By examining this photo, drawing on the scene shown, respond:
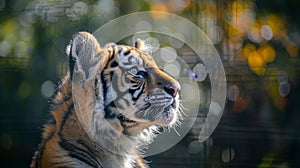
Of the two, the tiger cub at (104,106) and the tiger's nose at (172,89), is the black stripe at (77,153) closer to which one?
the tiger cub at (104,106)

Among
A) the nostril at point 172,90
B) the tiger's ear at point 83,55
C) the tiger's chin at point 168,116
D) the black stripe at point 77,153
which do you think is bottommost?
the black stripe at point 77,153

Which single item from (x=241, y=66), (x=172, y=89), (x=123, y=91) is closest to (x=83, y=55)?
(x=123, y=91)

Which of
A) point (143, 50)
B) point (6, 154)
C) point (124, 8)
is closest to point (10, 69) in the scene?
point (6, 154)

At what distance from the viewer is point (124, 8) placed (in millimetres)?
3025

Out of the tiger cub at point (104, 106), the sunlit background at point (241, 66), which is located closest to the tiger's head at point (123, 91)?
the tiger cub at point (104, 106)

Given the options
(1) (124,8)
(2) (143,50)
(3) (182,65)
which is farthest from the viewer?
(1) (124,8)

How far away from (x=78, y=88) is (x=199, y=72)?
1249 mm

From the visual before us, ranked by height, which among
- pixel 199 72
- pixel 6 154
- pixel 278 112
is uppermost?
pixel 199 72

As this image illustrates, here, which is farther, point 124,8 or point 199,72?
point 124,8

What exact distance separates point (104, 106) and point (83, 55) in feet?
0.52

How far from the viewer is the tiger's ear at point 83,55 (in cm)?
148

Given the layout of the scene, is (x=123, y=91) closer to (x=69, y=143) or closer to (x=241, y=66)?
(x=69, y=143)

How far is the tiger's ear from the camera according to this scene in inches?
58.4

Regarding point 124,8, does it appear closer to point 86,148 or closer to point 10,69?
point 10,69
